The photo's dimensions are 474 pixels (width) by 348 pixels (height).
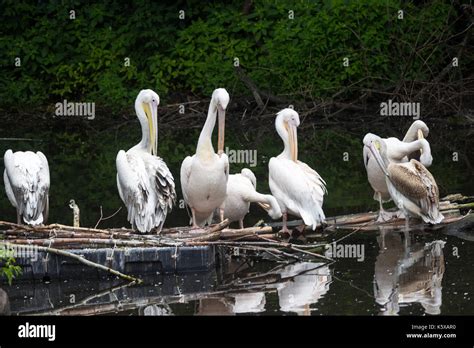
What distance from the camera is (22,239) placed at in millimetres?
8852

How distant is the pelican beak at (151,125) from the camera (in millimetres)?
10047

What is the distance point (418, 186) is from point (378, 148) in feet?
3.38

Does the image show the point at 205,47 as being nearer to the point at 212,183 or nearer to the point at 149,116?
the point at 149,116

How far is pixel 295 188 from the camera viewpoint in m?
10.2

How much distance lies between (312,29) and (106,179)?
22.7 feet

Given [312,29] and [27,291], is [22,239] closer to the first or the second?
[27,291]

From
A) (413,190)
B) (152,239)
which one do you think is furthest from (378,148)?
(152,239)

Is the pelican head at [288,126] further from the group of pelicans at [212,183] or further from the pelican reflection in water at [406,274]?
the pelican reflection in water at [406,274]

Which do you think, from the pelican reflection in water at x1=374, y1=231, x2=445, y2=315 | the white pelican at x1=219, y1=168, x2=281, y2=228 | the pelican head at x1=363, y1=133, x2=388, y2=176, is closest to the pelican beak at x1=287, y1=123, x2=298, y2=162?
the white pelican at x1=219, y1=168, x2=281, y2=228

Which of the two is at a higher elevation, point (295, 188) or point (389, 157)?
point (389, 157)

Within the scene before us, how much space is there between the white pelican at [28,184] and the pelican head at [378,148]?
3.17m

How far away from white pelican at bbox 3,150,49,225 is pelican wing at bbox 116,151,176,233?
26.2 inches

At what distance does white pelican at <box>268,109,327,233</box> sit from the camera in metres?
10.1

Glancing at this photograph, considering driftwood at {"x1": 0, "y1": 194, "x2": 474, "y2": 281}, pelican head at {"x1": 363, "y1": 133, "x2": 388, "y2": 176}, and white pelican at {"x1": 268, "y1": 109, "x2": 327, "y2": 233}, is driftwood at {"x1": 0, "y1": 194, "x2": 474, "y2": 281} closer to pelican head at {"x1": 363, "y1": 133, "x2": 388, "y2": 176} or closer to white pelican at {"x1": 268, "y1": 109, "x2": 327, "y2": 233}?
white pelican at {"x1": 268, "y1": 109, "x2": 327, "y2": 233}
